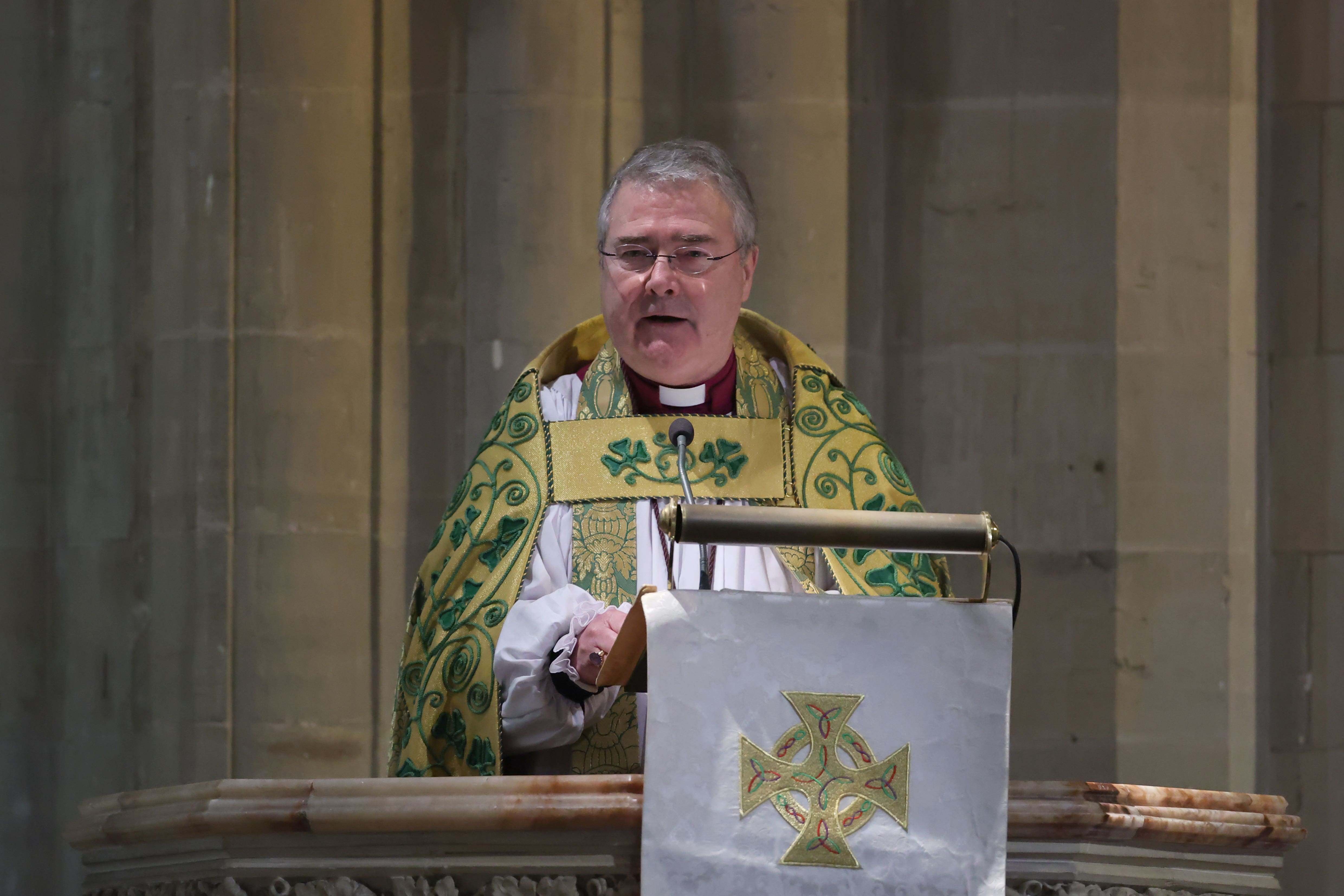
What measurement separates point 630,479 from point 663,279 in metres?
0.40

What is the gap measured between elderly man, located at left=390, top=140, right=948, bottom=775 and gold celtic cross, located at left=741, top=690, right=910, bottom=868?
84 centimetres

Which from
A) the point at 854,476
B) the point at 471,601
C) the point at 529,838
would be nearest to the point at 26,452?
the point at 471,601

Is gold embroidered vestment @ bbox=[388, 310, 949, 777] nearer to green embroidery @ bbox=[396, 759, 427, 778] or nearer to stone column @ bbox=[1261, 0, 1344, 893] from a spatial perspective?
green embroidery @ bbox=[396, 759, 427, 778]

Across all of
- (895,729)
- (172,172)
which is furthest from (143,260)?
(895,729)

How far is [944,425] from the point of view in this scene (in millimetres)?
5297

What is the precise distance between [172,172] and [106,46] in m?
0.49

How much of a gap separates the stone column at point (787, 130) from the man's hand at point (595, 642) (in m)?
2.12

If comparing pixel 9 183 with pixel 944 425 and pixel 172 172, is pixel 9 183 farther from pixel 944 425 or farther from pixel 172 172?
pixel 944 425

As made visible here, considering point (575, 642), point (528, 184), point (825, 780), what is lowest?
point (825, 780)

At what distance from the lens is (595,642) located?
3145mm

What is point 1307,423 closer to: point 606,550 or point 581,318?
point 581,318

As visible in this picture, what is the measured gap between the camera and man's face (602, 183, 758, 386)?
3619 mm

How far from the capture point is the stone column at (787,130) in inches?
204

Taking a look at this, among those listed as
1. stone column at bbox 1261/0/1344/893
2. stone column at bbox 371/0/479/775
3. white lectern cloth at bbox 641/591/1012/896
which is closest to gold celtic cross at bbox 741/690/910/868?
white lectern cloth at bbox 641/591/1012/896
